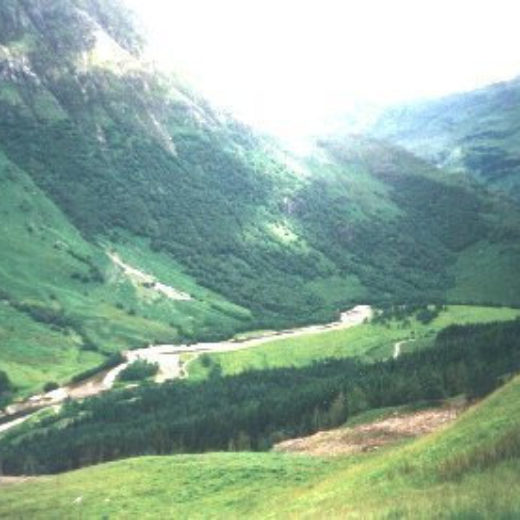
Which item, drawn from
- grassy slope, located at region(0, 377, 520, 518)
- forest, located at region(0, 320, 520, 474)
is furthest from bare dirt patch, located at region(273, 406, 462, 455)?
forest, located at region(0, 320, 520, 474)

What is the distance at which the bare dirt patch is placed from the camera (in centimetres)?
9025

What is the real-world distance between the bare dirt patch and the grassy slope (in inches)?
284

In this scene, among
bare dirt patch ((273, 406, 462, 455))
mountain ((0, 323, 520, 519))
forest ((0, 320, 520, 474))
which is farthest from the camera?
forest ((0, 320, 520, 474))

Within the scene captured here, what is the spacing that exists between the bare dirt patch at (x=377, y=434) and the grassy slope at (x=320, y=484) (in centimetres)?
722

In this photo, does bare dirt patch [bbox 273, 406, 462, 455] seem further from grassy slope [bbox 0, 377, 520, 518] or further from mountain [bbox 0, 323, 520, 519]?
grassy slope [bbox 0, 377, 520, 518]

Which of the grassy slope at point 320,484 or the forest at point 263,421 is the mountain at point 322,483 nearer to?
the grassy slope at point 320,484

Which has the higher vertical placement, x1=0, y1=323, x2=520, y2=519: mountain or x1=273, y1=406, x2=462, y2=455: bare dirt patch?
x1=273, y1=406, x2=462, y2=455: bare dirt patch

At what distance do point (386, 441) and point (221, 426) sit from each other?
3478 inches

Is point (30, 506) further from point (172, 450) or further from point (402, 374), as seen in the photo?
point (402, 374)

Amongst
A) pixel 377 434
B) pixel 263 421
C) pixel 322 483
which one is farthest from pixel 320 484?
pixel 263 421

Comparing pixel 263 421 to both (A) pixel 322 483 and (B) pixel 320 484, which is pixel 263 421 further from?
(B) pixel 320 484

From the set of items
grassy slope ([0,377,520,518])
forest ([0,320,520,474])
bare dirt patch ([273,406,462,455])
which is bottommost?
grassy slope ([0,377,520,518])

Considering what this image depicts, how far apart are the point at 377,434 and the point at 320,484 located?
24837mm

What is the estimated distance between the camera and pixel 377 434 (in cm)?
9431
